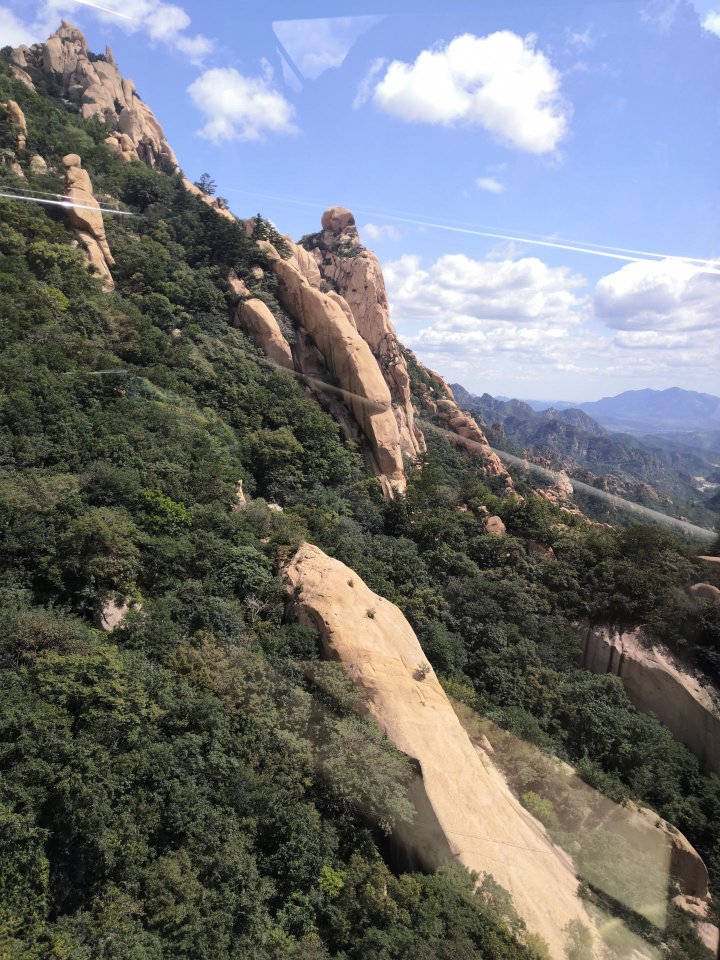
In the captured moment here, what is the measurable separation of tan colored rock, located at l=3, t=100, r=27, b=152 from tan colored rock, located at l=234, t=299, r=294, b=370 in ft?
35.6

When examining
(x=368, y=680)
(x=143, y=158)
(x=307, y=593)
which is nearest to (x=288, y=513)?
(x=307, y=593)

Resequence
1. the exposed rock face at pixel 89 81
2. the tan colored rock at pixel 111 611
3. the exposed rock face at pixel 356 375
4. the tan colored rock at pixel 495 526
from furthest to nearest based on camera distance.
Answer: the exposed rock face at pixel 89 81, the exposed rock face at pixel 356 375, the tan colored rock at pixel 495 526, the tan colored rock at pixel 111 611

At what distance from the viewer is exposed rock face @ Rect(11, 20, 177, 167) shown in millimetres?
32312

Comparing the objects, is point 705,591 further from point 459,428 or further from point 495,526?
point 459,428

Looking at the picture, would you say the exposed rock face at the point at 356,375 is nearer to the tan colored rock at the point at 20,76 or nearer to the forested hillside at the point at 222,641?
the forested hillside at the point at 222,641

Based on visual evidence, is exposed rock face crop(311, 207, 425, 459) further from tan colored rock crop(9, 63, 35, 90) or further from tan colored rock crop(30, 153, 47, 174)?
tan colored rock crop(9, 63, 35, 90)

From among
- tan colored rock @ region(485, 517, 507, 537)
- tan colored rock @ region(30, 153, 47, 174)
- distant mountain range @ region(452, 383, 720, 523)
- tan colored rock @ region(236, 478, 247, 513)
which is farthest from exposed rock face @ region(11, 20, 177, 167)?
distant mountain range @ region(452, 383, 720, 523)

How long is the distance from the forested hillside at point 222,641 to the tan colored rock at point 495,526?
0.24m

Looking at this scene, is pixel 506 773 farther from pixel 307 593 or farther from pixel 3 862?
pixel 3 862

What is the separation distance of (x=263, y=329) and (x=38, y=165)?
1114 centimetres

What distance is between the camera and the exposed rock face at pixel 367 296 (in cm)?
2836

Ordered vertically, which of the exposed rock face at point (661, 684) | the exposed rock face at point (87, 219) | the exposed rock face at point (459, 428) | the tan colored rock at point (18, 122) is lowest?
the exposed rock face at point (661, 684)

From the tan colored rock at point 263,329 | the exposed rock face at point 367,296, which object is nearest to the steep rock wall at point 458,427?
the exposed rock face at point 367,296

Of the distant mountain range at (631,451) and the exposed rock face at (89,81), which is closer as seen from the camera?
the exposed rock face at (89,81)
